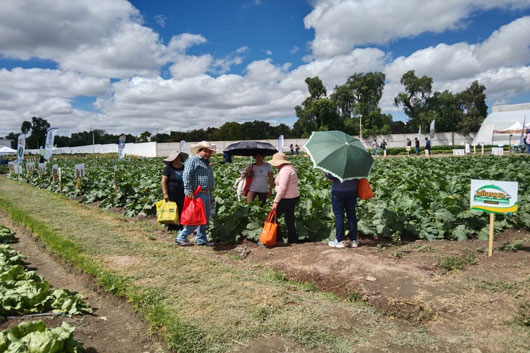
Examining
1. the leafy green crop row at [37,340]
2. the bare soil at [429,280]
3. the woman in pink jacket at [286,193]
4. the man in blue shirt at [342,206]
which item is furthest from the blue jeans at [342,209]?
the leafy green crop row at [37,340]

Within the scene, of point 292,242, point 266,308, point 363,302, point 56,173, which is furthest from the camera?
point 56,173

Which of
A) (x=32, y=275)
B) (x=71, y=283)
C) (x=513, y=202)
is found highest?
(x=513, y=202)

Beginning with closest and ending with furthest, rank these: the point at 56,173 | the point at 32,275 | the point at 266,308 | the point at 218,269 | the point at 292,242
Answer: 1. the point at 266,308
2. the point at 32,275
3. the point at 218,269
4. the point at 292,242
5. the point at 56,173

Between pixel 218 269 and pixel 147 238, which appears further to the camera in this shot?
pixel 147 238

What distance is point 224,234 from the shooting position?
6.73 metres

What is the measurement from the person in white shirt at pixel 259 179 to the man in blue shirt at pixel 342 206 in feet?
5.14

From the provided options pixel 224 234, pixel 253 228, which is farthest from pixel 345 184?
pixel 224 234

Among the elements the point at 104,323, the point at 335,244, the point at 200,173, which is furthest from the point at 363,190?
the point at 104,323

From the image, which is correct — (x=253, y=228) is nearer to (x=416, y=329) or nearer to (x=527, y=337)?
(x=416, y=329)

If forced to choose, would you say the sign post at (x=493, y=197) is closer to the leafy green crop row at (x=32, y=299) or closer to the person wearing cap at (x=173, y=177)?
the person wearing cap at (x=173, y=177)

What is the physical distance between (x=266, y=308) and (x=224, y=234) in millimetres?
3046

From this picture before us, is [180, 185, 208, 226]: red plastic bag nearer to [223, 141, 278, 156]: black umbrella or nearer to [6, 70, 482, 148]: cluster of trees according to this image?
[223, 141, 278, 156]: black umbrella

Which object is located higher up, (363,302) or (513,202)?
(513,202)

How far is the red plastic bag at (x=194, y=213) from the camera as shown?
239 inches
